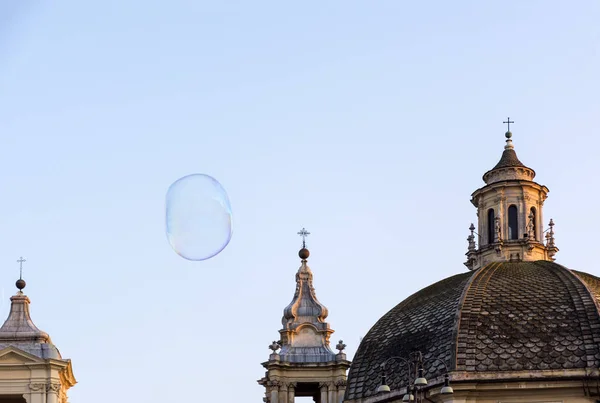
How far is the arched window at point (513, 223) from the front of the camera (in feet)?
226

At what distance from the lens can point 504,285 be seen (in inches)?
2453

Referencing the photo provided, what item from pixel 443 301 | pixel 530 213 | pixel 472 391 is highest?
pixel 530 213

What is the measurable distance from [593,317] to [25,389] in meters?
22.1

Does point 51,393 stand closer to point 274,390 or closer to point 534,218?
point 274,390

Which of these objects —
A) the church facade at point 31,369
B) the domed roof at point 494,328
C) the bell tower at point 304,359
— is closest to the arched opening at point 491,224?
the domed roof at point 494,328

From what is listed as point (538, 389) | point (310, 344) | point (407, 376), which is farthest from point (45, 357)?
point (538, 389)

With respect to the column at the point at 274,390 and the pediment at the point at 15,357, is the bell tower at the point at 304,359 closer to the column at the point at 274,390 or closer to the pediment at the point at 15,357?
the column at the point at 274,390

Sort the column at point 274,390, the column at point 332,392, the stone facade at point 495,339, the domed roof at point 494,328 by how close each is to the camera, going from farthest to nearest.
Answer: the column at point 332,392 → the column at point 274,390 → the domed roof at point 494,328 → the stone facade at point 495,339

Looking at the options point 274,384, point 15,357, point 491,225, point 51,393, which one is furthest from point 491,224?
point 15,357

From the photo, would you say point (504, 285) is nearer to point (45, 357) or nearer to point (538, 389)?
point (538, 389)

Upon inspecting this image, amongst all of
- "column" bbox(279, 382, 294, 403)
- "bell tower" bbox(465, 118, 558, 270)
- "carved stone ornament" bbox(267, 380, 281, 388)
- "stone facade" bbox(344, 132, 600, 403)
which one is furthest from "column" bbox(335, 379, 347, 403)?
"bell tower" bbox(465, 118, 558, 270)

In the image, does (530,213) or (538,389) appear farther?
(530,213)

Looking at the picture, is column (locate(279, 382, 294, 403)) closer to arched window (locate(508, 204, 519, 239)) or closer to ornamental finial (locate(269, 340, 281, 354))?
ornamental finial (locate(269, 340, 281, 354))

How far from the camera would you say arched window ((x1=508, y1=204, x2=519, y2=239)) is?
6875 centimetres
